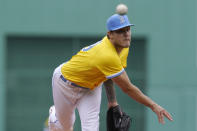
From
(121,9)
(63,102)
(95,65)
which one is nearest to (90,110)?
(63,102)

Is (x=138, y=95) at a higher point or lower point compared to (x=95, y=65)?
lower

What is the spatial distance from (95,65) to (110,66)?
0.54 ft

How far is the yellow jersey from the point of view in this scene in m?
5.71

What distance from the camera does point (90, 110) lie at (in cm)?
620

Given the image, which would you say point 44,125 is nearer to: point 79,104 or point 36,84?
point 36,84

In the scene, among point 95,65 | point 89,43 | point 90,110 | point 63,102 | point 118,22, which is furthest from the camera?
point 89,43

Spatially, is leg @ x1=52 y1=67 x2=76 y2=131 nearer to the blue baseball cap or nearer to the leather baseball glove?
the leather baseball glove

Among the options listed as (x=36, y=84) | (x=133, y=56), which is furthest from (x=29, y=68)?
(x=133, y=56)

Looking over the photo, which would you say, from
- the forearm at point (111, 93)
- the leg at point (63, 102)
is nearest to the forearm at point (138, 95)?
the forearm at point (111, 93)

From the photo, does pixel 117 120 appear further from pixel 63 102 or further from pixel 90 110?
pixel 63 102

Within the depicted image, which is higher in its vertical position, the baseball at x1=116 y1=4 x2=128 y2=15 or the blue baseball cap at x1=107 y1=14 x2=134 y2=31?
the baseball at x1=116 y1=4 x2=128 y2=15

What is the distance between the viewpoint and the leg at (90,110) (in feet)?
20.2

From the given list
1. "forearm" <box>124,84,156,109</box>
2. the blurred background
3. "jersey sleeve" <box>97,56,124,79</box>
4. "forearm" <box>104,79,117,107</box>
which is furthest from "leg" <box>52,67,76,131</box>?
the blurred background

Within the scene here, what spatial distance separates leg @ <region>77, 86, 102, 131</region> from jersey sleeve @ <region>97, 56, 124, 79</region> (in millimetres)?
526
